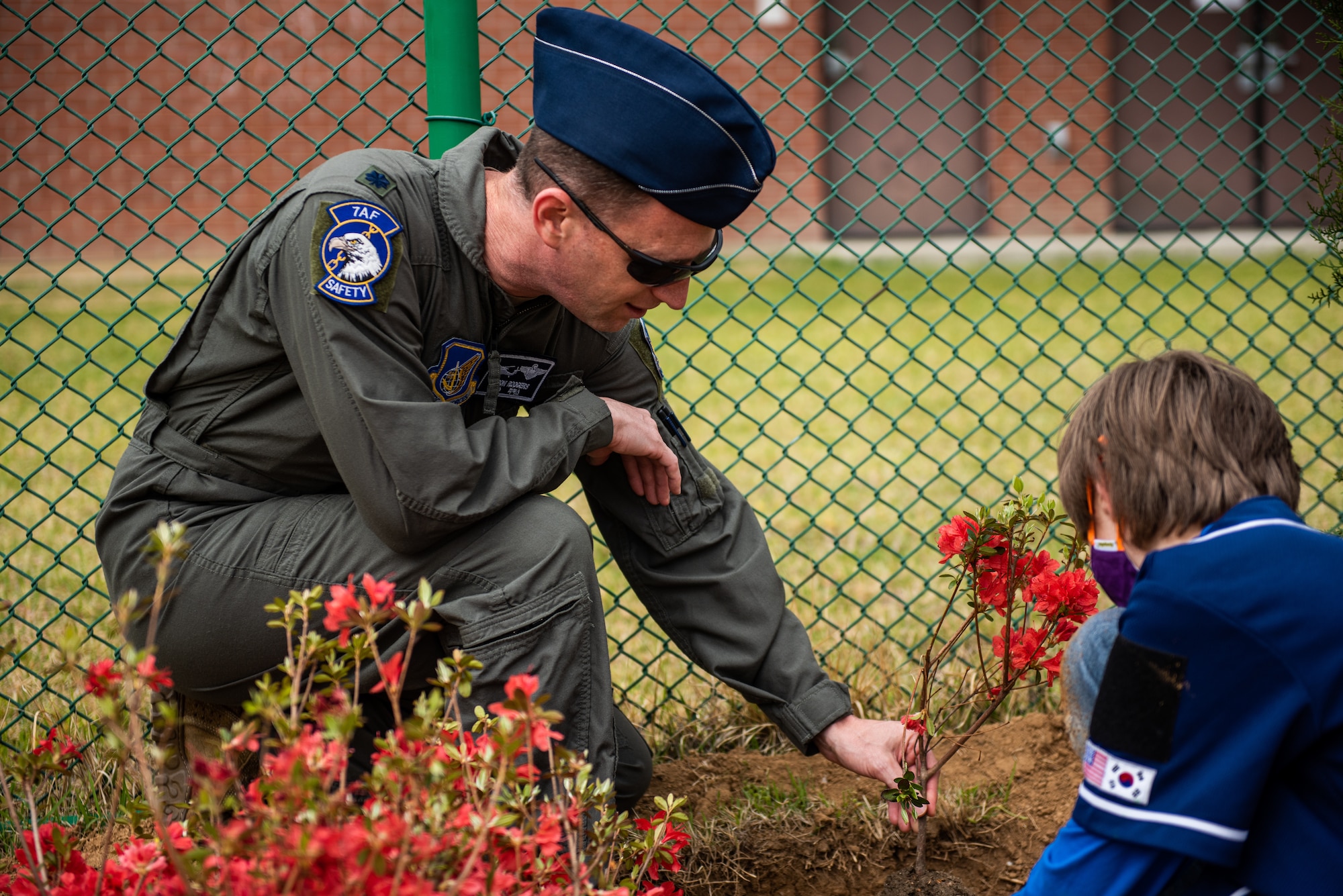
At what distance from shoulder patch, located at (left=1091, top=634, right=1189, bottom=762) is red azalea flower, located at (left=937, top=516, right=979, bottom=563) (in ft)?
1.70

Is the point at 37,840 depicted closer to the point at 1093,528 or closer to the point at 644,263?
the point at 644,263

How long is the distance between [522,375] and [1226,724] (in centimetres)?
127

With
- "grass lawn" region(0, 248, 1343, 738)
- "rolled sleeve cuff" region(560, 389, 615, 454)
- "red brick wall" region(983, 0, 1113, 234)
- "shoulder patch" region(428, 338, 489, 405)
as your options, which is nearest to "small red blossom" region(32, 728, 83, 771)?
"grass lawn" region(0, 248, 1343, 738)

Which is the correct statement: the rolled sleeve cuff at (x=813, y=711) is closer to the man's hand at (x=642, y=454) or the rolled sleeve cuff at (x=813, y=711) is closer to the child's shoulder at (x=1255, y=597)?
the man's hand at (x=642, y=454)

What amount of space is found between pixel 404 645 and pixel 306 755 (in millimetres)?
615

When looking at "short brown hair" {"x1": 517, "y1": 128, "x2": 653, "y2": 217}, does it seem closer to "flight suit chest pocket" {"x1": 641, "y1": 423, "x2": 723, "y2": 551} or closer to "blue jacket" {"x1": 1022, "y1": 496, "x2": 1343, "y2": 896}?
"flight suit chest pocket" {"x1": 641, "y1": 423, "x2": 723, "y2": 551}

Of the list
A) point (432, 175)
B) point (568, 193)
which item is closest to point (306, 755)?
point (568, 193)

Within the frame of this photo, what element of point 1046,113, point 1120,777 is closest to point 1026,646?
point 1120,777

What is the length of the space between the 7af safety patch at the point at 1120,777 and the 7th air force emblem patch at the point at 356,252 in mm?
1170

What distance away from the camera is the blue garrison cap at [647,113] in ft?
5.37

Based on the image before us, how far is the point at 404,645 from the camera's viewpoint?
5.55 feet

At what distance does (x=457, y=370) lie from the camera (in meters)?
1.83

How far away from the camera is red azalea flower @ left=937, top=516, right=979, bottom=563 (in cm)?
174

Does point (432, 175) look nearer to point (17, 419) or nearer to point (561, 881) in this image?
point (561, 881)
